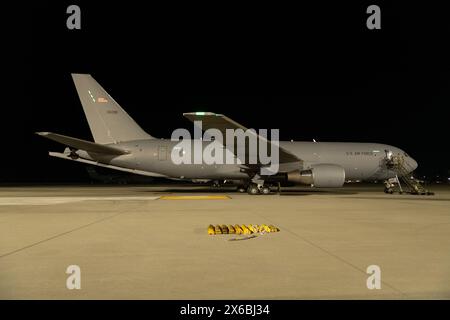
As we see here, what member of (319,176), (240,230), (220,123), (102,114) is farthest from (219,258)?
(102,114)

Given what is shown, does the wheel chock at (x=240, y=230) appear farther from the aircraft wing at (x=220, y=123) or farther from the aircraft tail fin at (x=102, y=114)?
the aircraft tail fin at (x=102, y=114)

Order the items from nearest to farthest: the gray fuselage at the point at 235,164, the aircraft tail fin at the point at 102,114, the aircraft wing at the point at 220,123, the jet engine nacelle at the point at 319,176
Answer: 1. the aircraft wing at the point at 220,123
2. the jet engine nacelle at the point at 319,176
3. the gray fuselage at the point at 235,164
4. the aircraft tail fin at the point at 102,114

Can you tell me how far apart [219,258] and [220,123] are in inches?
668

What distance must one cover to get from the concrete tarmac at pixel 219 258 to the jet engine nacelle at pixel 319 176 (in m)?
10.7

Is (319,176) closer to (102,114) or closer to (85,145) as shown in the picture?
(85,145)

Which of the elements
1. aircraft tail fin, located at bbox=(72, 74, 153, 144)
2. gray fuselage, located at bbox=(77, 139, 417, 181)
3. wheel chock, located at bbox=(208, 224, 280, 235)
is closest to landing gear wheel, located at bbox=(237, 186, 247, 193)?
gray fuselage, located at bbox=(77, 139, 417, 181)

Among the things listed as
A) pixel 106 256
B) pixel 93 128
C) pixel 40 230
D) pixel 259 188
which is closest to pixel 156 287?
pixel 106 256

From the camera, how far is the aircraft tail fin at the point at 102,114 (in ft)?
87.1

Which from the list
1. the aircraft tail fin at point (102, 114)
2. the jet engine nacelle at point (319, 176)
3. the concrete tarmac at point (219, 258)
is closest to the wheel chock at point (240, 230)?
the concrete tarmac at point (219, 258)

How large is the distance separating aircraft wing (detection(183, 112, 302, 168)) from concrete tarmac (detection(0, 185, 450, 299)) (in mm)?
10636

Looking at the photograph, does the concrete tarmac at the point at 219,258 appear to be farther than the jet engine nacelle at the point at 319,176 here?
No

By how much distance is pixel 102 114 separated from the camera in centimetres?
2677
